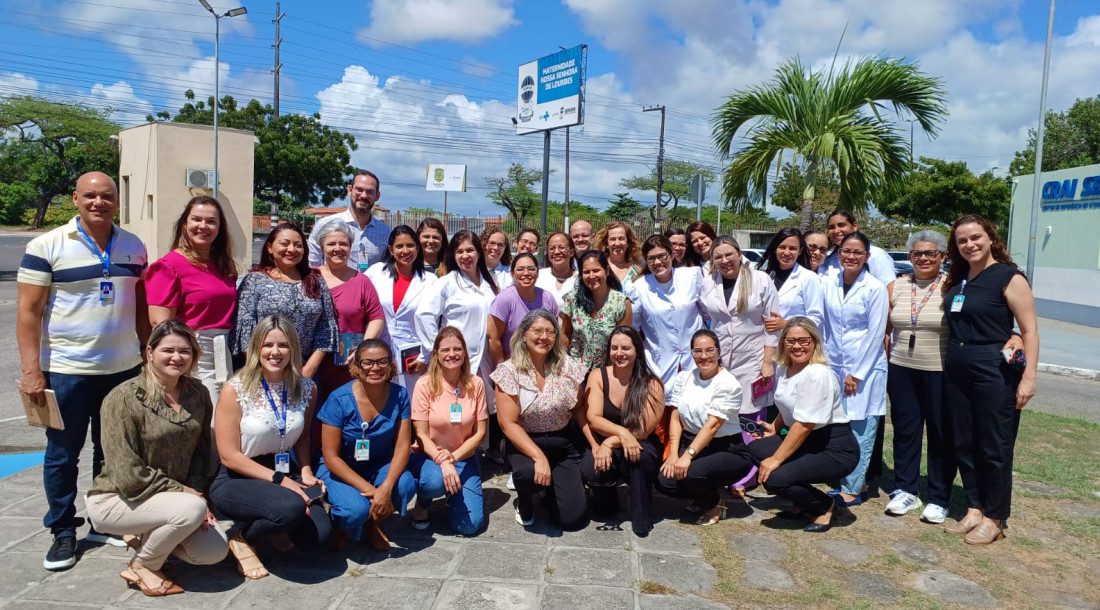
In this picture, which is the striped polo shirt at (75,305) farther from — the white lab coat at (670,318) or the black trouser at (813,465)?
the black trouser at (813,465)

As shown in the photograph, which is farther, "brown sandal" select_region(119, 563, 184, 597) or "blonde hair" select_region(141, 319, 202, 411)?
"blonde hair" select_region(141, 319, 202, 411)

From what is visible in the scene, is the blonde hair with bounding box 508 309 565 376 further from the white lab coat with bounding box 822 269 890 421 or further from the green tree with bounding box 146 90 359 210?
the green tree with bounding box 146 90 359 210

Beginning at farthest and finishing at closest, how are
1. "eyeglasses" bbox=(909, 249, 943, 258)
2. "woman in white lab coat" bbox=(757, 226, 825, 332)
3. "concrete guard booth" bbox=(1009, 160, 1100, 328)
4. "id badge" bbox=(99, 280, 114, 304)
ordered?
1. "concrete guard booth" bbox=(1009, 160, 1100, 328)
2. "woman in white lab coat" bbox=(757, 226, 825, 332)
3. "eyeglasses" bbox=(909, 249, 943, 258)
4. "id badge" bbox=(99, 280, 114, 304)

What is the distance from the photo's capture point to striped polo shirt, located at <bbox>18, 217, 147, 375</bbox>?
375 centimetres

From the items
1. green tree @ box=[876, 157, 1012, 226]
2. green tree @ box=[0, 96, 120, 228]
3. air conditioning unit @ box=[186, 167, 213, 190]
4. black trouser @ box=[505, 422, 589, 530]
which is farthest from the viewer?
green tree @ box=[0, 96, 120, 228]

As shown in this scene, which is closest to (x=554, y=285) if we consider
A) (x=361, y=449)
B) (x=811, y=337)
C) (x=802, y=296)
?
Result: (x=802, y=296)

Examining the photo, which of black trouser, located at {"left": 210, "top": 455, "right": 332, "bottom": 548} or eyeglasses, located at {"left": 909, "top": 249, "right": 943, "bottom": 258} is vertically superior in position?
eyeglasses, located at {"left": 909, "top": 249, "right": 943, "bottom": 258}

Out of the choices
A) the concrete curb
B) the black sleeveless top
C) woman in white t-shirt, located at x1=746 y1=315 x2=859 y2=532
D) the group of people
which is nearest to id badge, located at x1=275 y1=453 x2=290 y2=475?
the group of people

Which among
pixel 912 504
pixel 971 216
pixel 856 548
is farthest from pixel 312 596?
pixel 971 216

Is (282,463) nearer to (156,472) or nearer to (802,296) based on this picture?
(156,472)

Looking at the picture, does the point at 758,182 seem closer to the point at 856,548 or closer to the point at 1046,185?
the point at 856,548

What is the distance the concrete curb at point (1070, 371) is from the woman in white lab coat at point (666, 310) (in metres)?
8.80

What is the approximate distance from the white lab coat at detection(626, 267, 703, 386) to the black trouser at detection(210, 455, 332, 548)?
2.45m

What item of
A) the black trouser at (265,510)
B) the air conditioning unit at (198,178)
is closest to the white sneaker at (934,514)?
the black trouser at (265,510)
